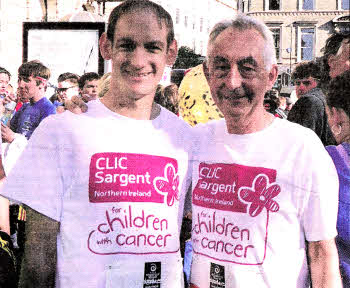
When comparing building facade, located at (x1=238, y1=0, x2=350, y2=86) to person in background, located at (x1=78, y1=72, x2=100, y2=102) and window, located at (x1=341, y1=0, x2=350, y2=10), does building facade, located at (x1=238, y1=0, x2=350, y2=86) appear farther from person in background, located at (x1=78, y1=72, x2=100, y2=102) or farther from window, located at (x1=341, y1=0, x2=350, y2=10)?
person in background, located at (x1=78, y1=72, x2=100, y2=102)

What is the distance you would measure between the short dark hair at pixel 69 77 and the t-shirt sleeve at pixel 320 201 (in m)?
0.54

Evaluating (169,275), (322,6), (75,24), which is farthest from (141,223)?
(322,6)

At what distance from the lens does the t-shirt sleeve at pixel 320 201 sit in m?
0.87

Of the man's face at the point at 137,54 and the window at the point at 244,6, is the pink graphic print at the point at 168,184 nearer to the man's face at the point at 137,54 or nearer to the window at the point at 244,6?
the man's face at the point at 137,54

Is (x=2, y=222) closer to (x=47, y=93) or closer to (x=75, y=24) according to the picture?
(x=47, y=93)

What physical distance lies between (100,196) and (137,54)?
0.92ft

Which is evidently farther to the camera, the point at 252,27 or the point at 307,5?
the point at 307,5

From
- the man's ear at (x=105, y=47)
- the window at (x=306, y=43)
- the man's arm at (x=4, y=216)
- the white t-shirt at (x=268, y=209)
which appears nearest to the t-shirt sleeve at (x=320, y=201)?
the white t-shirt at (x=268, y=209)

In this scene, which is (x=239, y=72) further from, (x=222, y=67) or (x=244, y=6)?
(x=244, y=6)

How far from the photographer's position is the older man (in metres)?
0.88

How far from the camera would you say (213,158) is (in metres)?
0.94

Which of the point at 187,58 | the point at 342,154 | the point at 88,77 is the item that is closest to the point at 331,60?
the point at 342,154

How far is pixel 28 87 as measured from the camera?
3.62ft

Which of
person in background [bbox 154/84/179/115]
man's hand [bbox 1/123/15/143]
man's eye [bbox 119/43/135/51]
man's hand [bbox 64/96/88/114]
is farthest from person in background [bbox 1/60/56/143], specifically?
person in background [bbox 154/84/179/115]
